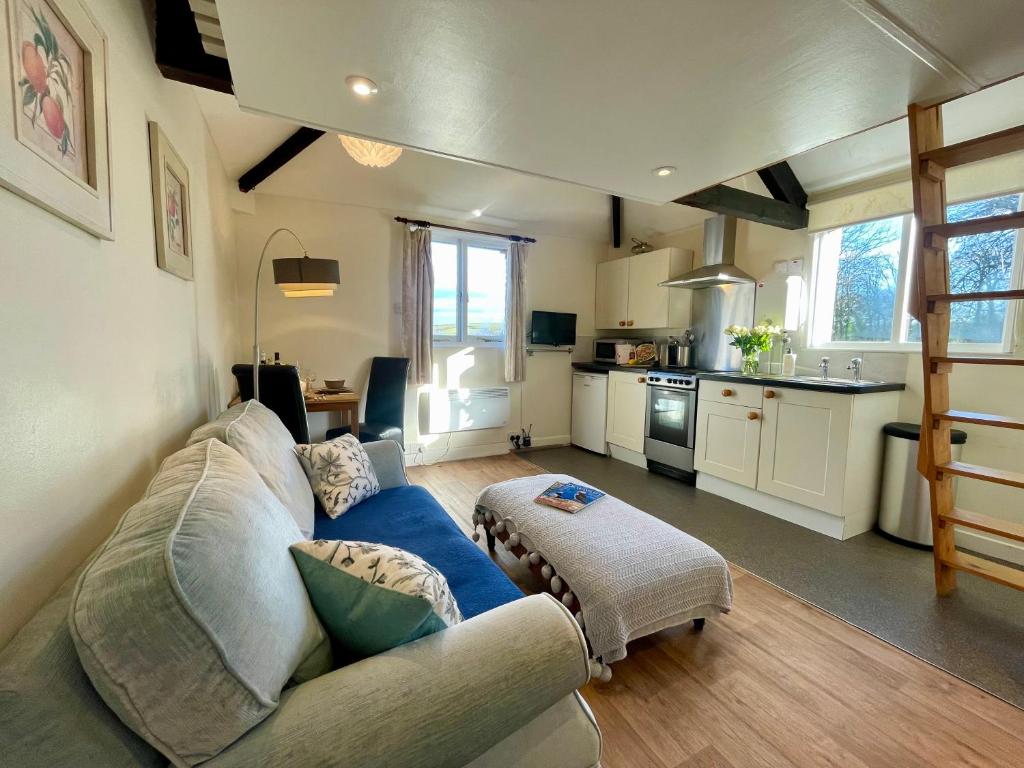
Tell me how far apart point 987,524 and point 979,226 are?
4.25 ft

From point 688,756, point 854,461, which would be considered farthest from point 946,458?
point 688,756

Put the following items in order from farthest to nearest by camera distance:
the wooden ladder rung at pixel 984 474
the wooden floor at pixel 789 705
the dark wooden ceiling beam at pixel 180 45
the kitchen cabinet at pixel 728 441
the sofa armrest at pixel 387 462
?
the kitchen cabinet at pixel 728 441
the sofa armrest at pixel 387 462
the wooden ladder rung at pixel 984 474
the dark wooden ceiling beam at pixel 180 45
the wooden floor at pixel 789 705

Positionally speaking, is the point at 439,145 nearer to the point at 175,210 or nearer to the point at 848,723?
the point at 175,210

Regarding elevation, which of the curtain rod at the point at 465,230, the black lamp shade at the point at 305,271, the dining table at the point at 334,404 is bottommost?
the dining table at the point at 334,404

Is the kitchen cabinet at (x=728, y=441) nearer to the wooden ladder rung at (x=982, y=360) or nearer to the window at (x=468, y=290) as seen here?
the wooden ladder rung at (x=982, y=360)

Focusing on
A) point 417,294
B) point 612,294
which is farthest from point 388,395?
point 612,294

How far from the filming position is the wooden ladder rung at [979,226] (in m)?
1.47

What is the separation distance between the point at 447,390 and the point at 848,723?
3.53m

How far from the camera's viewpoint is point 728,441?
3.26m

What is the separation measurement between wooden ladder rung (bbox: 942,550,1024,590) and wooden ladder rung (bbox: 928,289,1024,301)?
1.18 meters

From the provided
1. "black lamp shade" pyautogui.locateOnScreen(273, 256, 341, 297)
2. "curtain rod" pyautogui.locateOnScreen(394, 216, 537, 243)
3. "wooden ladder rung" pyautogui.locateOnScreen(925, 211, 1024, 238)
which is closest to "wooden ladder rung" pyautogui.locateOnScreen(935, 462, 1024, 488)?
"wooden ladder rung" pyautogui.locateOnScreen(925, 211, 1024, 238)

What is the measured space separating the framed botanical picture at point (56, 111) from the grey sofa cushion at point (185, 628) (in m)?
0.66

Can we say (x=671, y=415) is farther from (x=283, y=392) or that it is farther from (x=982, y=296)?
(x=283, y=392)

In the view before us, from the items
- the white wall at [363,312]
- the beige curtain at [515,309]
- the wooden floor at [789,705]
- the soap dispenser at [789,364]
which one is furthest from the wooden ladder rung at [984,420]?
the white wall at [363,312]
